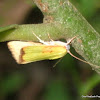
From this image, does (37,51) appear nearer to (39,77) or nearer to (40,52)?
(40,52)

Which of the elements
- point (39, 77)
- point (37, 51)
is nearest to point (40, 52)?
point (37, 51)

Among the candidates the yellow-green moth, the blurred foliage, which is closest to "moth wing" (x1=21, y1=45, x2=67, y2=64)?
the yellow-green moth

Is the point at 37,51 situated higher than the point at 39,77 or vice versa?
the point at 37,51

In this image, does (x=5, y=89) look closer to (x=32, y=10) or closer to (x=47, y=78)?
(x=47, y=78)

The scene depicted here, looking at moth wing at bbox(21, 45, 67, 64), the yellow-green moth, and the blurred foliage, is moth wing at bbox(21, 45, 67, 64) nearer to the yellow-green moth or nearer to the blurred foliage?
the yellow-green moth

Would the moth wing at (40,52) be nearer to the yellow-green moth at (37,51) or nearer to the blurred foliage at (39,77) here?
the yellow-green moth at (37,51)

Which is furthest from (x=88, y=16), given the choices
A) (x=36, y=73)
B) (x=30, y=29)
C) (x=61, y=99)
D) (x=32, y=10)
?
(x=36, y=73)

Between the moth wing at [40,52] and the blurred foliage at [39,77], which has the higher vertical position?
the moth wing at [40,52]

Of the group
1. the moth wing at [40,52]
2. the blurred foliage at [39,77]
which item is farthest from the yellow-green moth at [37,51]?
the blurred foliage at [39,77]
